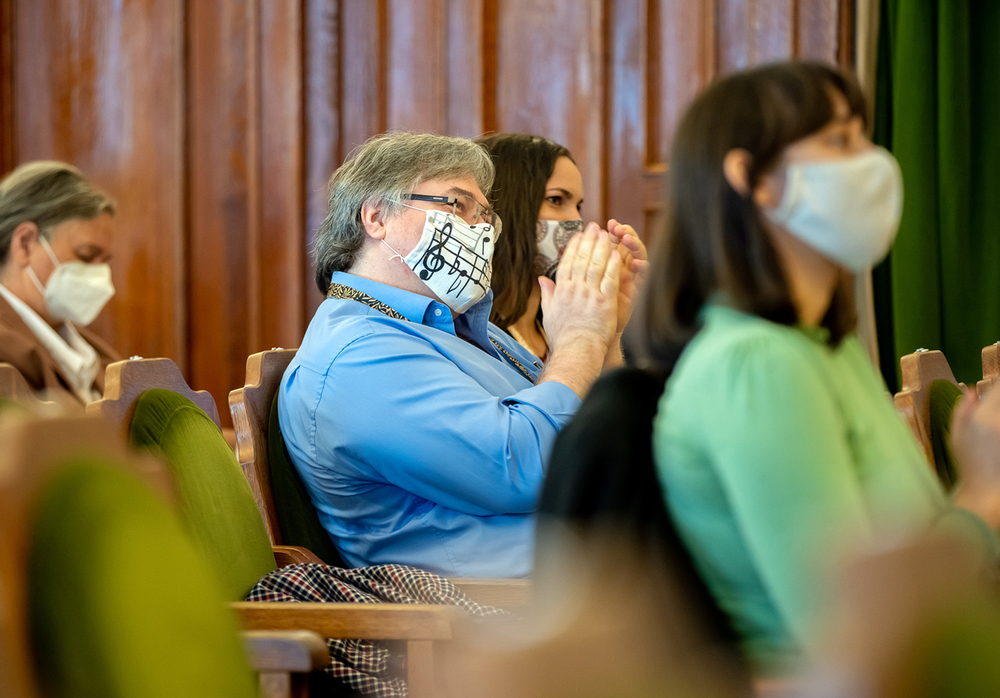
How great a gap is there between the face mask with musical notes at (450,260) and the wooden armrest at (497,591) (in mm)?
643

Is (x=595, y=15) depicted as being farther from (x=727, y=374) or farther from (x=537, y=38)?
(x=727, y=374)

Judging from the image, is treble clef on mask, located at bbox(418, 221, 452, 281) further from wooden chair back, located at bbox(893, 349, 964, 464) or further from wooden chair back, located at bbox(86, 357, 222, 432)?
wooden chair back, located at bbox(893, 349, 964, 464)

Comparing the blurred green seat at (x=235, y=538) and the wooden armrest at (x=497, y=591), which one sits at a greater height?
the blurred green seat at (x=235, y=538)

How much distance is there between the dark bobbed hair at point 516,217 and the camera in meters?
2.43

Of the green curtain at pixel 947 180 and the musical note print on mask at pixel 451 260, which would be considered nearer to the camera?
the musical note print on mask at pixel 451 260

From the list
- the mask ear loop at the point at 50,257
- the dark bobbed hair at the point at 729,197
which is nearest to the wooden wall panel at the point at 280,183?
the mask ear loop at the point at 50,257

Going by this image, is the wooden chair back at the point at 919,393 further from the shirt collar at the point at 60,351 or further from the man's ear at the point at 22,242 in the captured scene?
the man's ear at the point at 22,242

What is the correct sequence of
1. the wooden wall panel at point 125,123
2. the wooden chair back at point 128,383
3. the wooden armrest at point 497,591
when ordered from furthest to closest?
the wooden wall panel at point 125,123
the wooden armrest at point 497,591
the wooden chair back at point 128,383

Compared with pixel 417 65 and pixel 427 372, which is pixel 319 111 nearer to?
pixel 417 65

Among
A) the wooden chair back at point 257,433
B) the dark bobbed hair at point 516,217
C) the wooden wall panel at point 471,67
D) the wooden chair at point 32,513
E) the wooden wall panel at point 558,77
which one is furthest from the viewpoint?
the wooden wall panel at point 471,67

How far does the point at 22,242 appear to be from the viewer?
3.06m

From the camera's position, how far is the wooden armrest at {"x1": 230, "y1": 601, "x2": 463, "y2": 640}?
1.25m

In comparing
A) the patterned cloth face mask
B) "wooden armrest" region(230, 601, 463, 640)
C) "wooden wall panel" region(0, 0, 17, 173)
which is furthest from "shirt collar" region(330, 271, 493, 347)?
"wooden wall panel" region(0, 0, 17, 173)

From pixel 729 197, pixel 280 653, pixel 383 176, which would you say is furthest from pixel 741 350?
pixel 383 176
